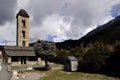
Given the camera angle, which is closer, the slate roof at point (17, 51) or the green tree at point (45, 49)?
the green tree at point (45, 49)

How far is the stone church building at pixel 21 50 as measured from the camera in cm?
6394

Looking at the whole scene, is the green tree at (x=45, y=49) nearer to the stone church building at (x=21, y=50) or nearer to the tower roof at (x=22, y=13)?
the stone church building at (x=21, y=50)

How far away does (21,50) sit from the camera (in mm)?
66938

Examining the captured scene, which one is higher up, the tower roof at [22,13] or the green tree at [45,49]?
the tower roof at [22,13]

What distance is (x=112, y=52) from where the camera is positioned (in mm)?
47438

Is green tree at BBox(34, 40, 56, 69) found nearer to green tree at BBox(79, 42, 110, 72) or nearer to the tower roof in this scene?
green tree at BBox(79, 42, 110, 72)

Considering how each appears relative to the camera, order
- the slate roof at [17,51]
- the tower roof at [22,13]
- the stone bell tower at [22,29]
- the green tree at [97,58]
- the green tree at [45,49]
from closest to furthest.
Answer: the green tree at [97,58] → the green tree at [45,49] → the slate roof at [17,51] → the stone bell tower at [22,29] → the tower roof at [22,13]

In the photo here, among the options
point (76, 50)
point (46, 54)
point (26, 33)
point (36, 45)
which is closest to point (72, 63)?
point (46, 54)

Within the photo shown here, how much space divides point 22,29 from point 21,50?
1242 centimetres

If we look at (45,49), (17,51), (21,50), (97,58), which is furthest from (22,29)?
(97,58)

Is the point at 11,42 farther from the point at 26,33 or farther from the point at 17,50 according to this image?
the point at 17,50

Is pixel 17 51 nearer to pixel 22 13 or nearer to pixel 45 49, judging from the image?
pixel 45 49

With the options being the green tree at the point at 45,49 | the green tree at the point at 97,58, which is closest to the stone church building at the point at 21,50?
the green tree at the point at 45,49

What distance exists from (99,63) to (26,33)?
124 ft
